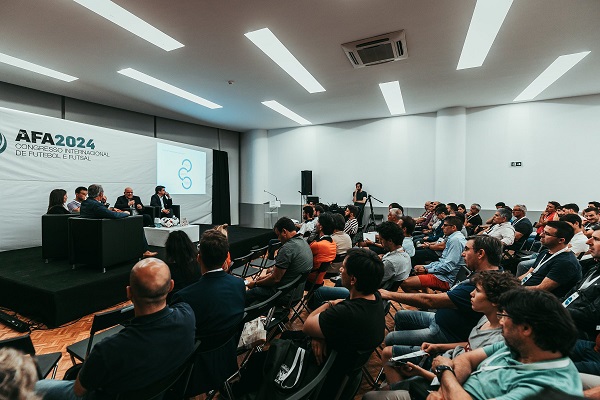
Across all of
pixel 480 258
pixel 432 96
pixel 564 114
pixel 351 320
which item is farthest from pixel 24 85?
pixel 564 114

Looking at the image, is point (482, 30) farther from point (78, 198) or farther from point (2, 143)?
point (2, 143)

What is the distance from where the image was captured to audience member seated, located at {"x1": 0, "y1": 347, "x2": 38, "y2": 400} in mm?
763

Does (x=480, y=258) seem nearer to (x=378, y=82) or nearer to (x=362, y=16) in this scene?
(x=362, y=16)

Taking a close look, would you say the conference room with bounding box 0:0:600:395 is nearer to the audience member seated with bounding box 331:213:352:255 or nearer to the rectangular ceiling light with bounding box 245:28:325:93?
the rectangular ceiling light with bounding box 245:28:325:93

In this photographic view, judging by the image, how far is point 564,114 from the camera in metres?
6.90

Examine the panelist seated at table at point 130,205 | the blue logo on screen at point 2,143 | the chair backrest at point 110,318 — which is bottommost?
the chair backrest at point 110,318

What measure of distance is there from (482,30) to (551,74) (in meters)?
2.90

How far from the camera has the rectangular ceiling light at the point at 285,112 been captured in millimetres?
7047

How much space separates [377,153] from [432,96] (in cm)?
255

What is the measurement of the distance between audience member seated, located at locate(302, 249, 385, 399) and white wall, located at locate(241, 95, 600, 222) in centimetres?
714

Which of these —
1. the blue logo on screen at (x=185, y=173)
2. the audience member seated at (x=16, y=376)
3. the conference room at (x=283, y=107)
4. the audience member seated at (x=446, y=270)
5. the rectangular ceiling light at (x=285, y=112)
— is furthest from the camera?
the blue logo on screen at (x=185, y=173)

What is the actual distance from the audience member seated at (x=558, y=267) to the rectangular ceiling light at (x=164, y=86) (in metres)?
6.16

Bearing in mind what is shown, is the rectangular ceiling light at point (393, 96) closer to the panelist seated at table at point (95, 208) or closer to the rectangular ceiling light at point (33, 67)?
the panelist seated at table at point (95, 208)

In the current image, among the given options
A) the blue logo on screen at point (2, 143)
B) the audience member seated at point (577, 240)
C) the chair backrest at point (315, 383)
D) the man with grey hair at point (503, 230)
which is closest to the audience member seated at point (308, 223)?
the man with grey hair at point (503, 230)
